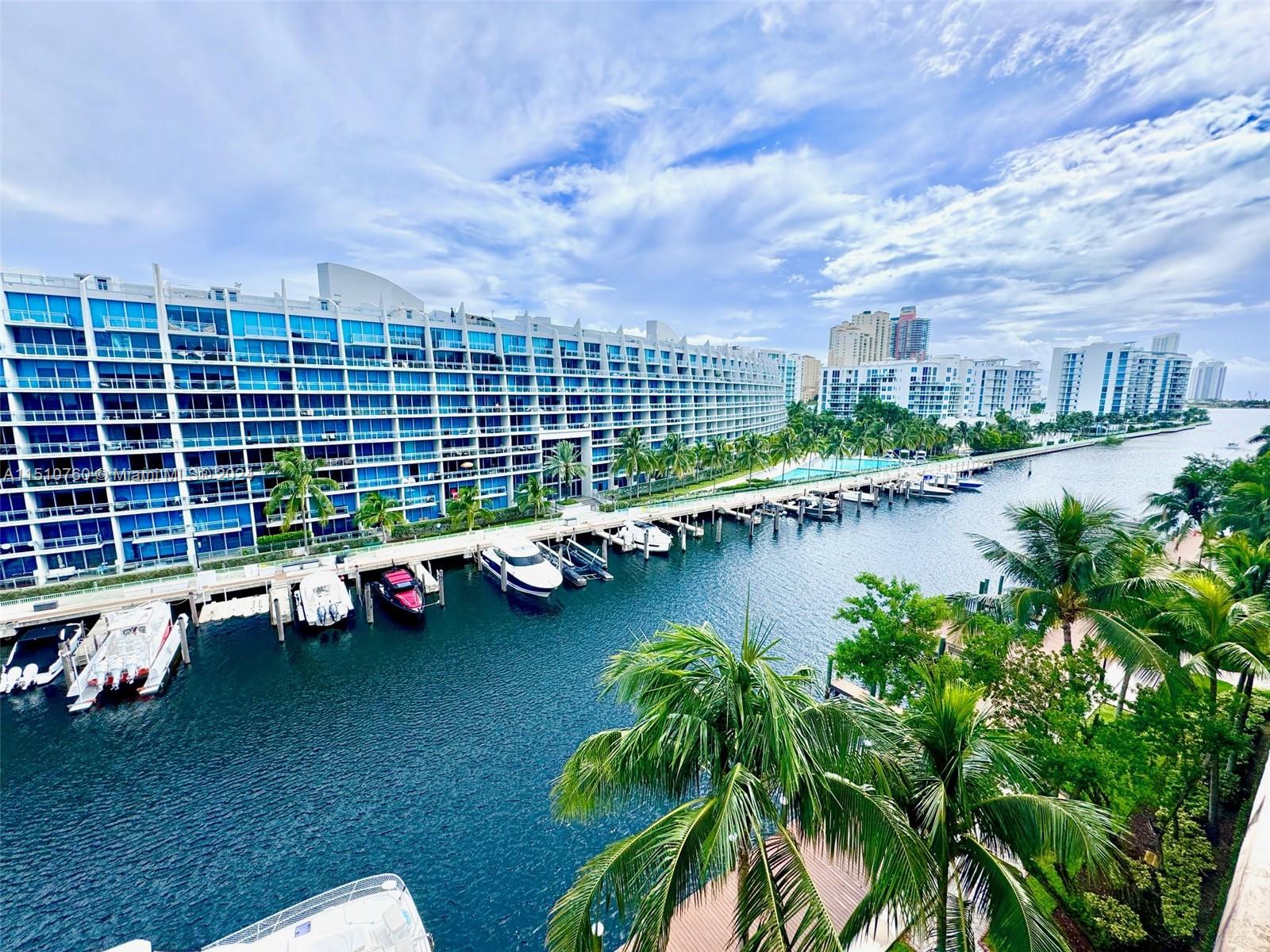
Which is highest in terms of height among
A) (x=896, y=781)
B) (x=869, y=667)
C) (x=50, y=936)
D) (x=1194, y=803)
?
(x=896, y=781)

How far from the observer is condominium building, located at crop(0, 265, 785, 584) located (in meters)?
42.9

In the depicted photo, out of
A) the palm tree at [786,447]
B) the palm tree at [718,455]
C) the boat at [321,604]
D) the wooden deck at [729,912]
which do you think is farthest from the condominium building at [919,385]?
the wooden deck at [729,912]

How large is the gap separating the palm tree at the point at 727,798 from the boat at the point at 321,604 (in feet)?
116

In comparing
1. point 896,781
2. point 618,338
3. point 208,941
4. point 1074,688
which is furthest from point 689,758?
point 618,338

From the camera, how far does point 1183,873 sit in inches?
616

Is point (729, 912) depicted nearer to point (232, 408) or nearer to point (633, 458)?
point (232, 408)

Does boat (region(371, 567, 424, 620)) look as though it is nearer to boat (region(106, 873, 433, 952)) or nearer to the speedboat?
the speedboat

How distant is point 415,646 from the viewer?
37000 mm

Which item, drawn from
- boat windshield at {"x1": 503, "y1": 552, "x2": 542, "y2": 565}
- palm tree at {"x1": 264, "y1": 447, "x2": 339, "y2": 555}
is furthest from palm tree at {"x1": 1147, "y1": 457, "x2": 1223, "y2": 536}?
palm tree at {"x1": 264, "y1": 447, "x2": 339, "y2": 555}

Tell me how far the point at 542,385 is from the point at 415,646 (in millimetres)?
42156

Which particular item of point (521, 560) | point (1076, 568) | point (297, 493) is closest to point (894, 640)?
point (1076, 568)

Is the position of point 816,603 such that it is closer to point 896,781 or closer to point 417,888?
point 417,888

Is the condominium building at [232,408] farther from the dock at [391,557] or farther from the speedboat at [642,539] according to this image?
the speedboat at [642,539]

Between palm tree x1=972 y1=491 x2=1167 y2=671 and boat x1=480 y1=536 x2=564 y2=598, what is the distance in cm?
3272
